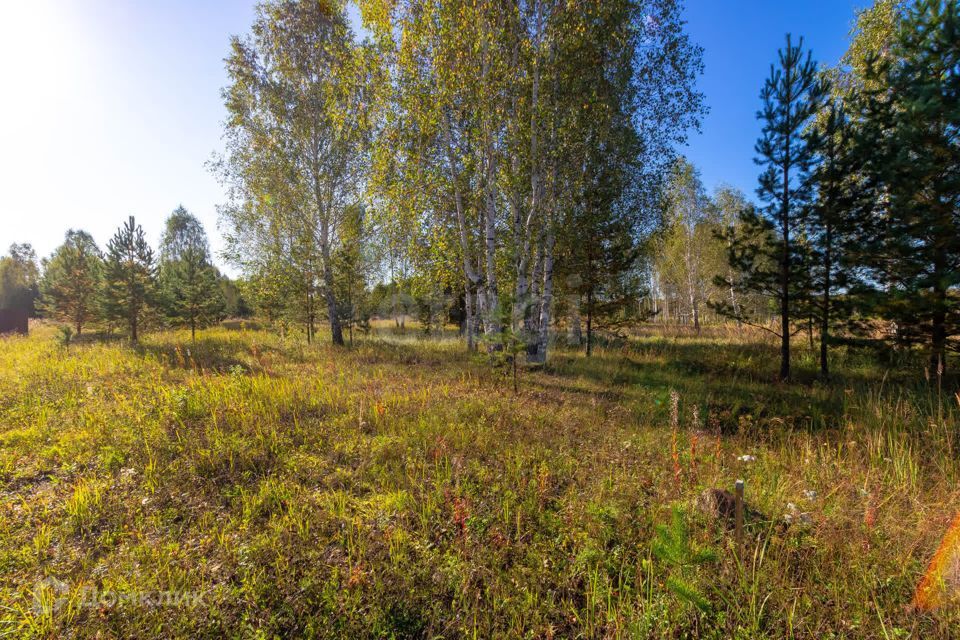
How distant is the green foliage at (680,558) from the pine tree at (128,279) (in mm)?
19462

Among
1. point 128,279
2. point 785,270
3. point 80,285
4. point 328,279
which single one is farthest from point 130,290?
point 785,270

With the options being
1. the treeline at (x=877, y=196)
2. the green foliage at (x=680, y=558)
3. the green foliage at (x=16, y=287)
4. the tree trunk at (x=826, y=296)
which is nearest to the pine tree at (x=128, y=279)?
the green foliage at (x=680, y=558)

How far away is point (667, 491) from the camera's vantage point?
320 cm

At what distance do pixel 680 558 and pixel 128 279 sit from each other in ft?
67.0

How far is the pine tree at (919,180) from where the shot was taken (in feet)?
20.4

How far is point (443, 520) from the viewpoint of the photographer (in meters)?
2.89

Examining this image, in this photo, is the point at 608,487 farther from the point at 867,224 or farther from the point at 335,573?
the point at 867,224

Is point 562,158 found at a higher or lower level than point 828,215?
higher

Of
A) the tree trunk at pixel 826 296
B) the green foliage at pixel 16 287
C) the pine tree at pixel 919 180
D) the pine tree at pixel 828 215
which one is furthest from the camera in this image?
the green foliage at pixel 16 287

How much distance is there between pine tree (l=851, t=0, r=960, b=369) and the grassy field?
2.74m

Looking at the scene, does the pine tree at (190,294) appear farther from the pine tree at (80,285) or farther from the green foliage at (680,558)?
the green foliage at (680,558)

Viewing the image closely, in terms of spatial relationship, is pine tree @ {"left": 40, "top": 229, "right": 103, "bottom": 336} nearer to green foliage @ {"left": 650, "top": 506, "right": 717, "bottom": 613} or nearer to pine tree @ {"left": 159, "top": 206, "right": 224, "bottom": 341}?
pine tree @ {"left": 159, "top": 206, "right": 224, "bottom": 341}

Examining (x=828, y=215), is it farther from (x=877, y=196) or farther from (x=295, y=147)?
(x=295, y=147)

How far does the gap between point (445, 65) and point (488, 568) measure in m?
10.0
